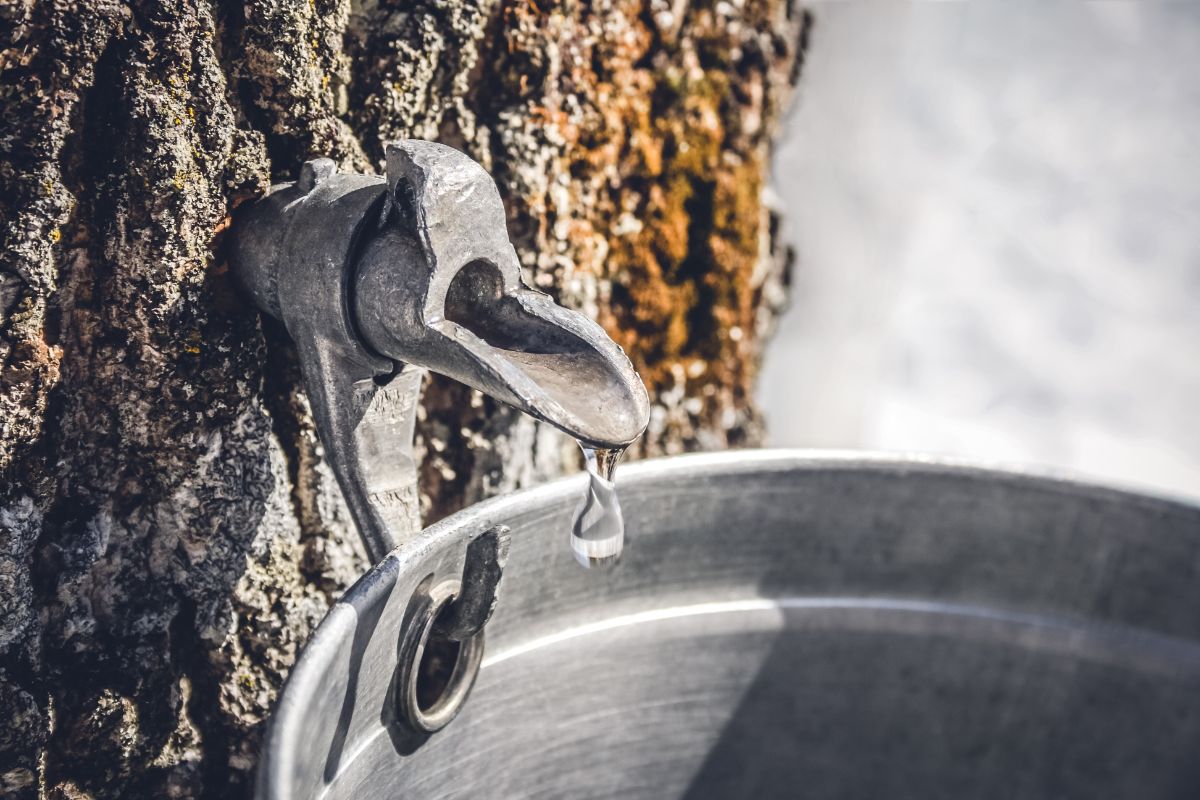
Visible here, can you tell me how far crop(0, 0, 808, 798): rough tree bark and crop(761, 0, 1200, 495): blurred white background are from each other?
165 centimetres

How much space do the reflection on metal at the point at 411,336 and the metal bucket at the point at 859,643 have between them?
0.18m

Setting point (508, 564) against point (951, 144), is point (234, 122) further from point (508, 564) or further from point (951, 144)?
point (951, 144)

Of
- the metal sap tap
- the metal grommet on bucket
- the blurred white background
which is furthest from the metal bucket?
the blurred white background

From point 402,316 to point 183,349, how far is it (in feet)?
0.88

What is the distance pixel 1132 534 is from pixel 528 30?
3.13 ft

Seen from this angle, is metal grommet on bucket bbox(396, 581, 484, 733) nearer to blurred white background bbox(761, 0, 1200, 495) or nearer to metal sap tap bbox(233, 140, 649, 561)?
metal sap tap bbox(233, 140, 649, 561)

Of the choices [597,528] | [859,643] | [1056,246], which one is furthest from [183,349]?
[1056,246]

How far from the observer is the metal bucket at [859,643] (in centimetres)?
114

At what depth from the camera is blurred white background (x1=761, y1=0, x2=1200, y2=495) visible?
9.48ft

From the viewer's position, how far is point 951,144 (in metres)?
3.05

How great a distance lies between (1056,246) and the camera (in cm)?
321

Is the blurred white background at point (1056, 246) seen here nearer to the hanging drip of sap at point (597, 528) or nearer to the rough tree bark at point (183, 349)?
the rough tree bark at point (183, 349)

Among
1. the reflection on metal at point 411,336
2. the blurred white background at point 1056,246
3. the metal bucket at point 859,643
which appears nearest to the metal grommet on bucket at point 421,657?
the reflection on metal at point 411,336

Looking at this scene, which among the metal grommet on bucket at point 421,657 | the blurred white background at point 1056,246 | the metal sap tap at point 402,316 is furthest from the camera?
the blurred white background at point 1056,246
